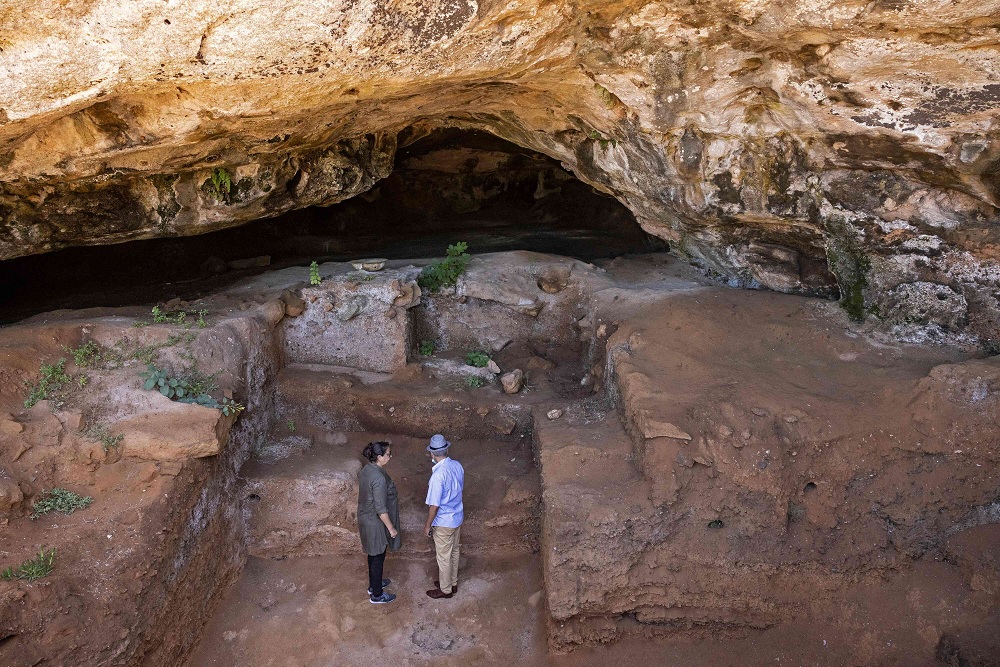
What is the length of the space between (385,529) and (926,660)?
3725 mm

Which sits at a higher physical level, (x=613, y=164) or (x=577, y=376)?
(x=613, y=164)

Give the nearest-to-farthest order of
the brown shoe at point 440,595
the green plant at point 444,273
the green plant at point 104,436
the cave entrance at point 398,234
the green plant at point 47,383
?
1. the green plant at point 104,436
2. the green plant at point 47,383
3. the brown shoe at point 440,595
4. the green plant at point 444,273
5. the cave entrance at point 398,234

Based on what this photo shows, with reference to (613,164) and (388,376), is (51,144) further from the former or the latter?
(613,164)

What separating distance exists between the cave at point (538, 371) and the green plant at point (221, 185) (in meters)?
0.04

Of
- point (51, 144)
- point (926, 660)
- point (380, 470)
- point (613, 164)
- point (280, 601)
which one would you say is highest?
point (51, 144)

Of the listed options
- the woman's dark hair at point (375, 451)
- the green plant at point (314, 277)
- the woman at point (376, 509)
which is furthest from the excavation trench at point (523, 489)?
the woman's dark hair at point (375, 451)

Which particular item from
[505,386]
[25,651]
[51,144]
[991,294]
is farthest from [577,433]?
[51,144]

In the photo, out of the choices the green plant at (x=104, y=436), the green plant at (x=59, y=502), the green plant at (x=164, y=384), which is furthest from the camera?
the green plant at (x=164, y=384)

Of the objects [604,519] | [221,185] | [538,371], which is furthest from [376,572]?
[221,185]

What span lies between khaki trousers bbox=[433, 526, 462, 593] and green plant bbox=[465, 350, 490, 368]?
2.07 metres

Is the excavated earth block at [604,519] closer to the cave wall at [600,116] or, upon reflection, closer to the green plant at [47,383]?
the green plant at [47,383]

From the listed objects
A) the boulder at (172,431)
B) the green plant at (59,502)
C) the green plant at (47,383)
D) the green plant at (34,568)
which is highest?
the green plant at (47,383)

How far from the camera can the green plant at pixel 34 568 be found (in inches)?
168

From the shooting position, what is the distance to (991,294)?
5.59 metres
